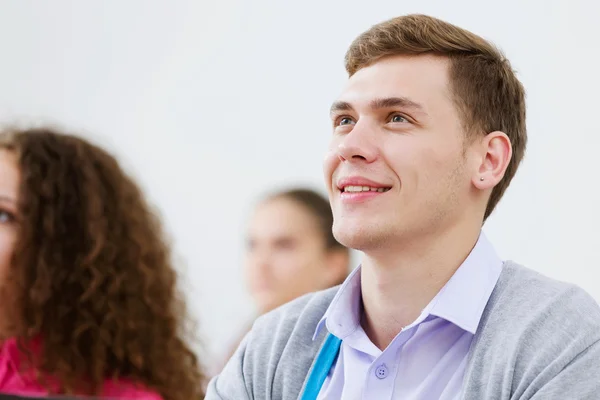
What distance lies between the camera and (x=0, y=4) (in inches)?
183

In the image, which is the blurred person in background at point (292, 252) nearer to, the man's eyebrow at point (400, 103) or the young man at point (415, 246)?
the young man at point (415, 246)

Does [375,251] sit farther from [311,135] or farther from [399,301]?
[311,135]

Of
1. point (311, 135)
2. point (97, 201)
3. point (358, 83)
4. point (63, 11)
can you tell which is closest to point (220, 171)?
point (311, 135)

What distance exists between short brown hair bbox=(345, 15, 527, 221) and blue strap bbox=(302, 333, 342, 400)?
40 centimetres

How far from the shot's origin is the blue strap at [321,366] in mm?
1637

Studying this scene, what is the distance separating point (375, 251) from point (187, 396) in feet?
2.56

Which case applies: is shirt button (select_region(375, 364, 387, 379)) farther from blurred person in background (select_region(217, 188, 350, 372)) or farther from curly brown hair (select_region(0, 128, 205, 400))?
blurred person in background (select_region(217, 188, 350, 372))

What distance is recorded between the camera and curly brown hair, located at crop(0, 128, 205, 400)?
210cm

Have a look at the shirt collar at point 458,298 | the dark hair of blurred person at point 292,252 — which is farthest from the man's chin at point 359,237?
the dark hair of blurred person at point 292,252

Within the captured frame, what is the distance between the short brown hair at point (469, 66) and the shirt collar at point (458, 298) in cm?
17

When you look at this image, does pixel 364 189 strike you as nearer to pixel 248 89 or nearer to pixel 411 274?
pixel 411 274

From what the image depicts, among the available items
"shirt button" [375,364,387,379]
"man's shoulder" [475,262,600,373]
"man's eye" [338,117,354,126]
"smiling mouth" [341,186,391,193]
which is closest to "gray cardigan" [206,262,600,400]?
"man's shoulder" [475,262,600,373]

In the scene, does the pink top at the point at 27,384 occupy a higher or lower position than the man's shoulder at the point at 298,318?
lower

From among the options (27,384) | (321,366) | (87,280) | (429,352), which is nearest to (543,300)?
(429,352)
